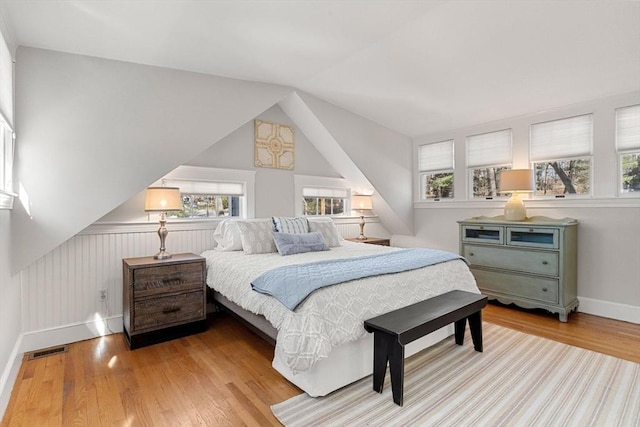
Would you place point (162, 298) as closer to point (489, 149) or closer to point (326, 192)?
point (326, 192)

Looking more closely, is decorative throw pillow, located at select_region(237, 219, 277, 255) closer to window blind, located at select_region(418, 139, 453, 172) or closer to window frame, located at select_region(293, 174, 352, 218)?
window frame, located at select_region(293, 174, 352, 218)

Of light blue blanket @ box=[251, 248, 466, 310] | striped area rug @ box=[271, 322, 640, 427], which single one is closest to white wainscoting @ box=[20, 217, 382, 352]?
light blue blanket @ box=[251, 248, 466, 310]

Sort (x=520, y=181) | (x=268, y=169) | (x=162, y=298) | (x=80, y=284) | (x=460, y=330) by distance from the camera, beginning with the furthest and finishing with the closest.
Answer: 1. (x=268, y=169)
2. (x=520, y=181)
3. (x=80, y=284)
4. (x=162, y=298)
5. (x=460, y=330)

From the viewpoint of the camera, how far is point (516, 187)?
3.67 meters

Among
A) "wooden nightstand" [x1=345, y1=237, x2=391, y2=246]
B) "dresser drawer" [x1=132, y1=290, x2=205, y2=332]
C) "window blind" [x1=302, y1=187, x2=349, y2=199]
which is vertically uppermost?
"window blind" [x1=302, y1=187, x2=349, y2=199]

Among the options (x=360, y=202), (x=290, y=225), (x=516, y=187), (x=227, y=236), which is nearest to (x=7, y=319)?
(x=227, y=236)

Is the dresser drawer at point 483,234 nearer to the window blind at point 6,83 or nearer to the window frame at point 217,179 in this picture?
the window frame at point 217,179

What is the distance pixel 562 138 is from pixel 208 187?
4120mm

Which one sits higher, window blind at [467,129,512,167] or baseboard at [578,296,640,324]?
window blind at [467,129,512,167]

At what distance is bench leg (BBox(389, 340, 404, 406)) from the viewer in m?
1.89

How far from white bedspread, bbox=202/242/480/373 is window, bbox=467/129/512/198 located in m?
1.88

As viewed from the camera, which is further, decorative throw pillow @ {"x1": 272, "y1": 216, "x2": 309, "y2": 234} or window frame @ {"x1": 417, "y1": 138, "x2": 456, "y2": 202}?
window frame @ {"x1": 417, "y1": 138, "x2": 456, "y2": 202}

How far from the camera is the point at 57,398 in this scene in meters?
2.00


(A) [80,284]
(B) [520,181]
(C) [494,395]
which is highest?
(B) [520,181]
